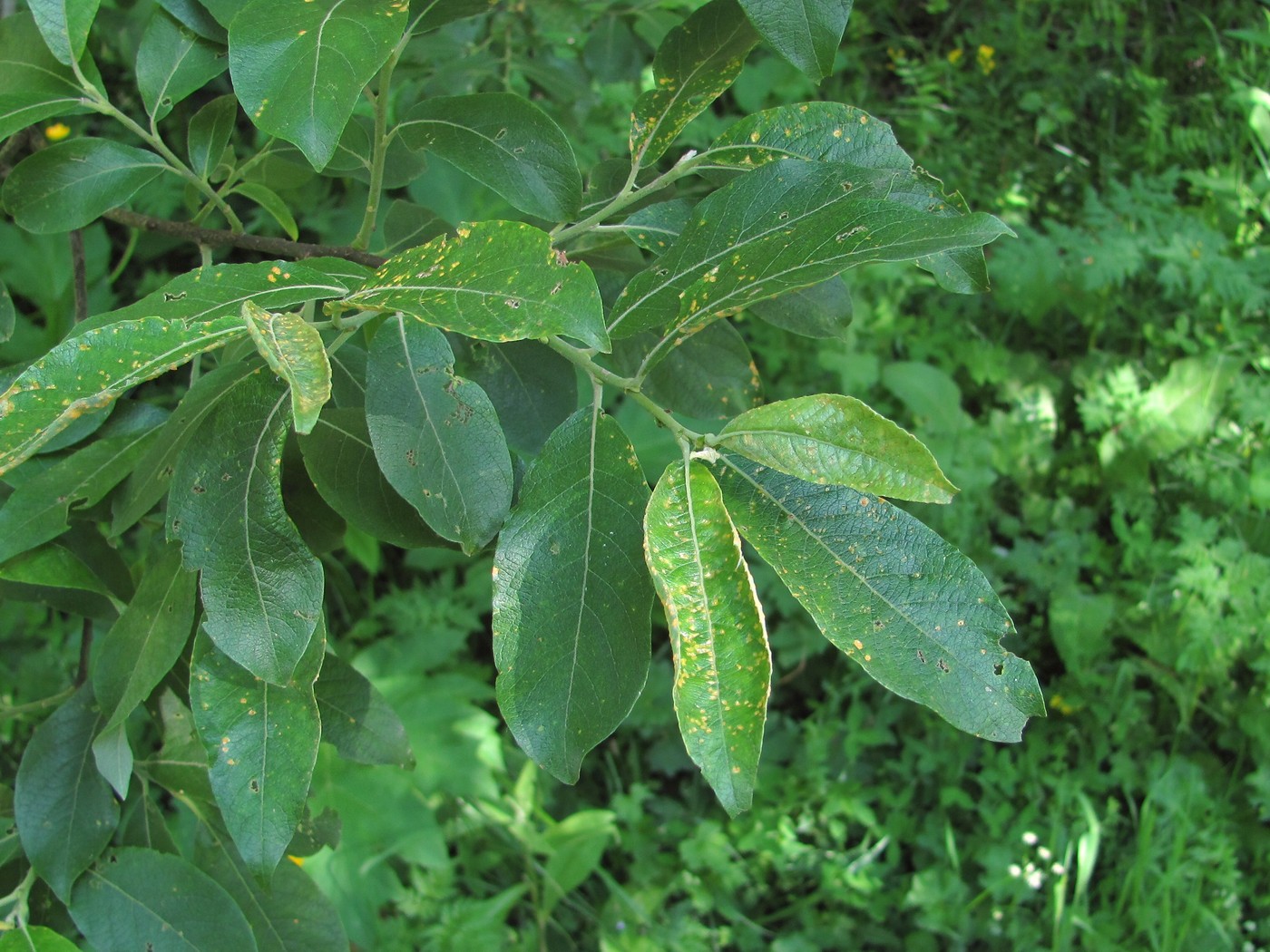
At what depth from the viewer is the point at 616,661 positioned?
2.17 feet

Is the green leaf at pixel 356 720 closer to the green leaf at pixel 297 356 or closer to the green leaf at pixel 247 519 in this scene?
the green leaf at pixel 247 519

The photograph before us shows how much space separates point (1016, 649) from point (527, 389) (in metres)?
1.91

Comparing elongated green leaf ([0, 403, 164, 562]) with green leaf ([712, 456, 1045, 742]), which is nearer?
green leaf ([712, 456, 1045, 742])

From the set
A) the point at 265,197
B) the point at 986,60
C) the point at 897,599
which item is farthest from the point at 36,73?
the point at 986,60

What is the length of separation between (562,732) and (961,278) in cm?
40

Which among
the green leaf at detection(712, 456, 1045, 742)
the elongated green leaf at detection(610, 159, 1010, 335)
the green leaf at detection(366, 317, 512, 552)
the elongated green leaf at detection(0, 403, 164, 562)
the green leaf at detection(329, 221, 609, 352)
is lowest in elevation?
the green leaf at detection(712, 456, 1045, 742)

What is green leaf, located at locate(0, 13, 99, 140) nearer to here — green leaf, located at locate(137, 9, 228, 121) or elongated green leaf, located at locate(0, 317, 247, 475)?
green leaf, located at locate(137, 9, 228, 121)

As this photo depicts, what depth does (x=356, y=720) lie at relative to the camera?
90 cm

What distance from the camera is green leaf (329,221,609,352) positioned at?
565mm

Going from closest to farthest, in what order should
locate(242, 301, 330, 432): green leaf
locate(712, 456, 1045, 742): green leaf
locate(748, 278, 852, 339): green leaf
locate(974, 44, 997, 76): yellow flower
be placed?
1. locate(242, 301, 330, 432): green leaf
2. locate(712, 456, 1045, 742): green leaf
3. locate(748, 278, 852, 339): green leaf
4. locate(974, 44, 997, 76): yellow flower

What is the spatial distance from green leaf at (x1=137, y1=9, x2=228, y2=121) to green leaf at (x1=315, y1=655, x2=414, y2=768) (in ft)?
1.61

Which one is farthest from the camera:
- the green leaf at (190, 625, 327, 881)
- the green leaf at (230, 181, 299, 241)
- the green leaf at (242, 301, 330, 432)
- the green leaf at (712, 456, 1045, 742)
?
the green leaf at (230, 181, 299, 241)

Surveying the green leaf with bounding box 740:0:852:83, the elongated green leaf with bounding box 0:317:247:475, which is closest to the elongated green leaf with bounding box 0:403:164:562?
the elongated green leaf with bounding box 0:317:247:475

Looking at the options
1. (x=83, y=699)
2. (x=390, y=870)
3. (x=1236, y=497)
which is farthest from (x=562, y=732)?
(x=1236, y=497)
